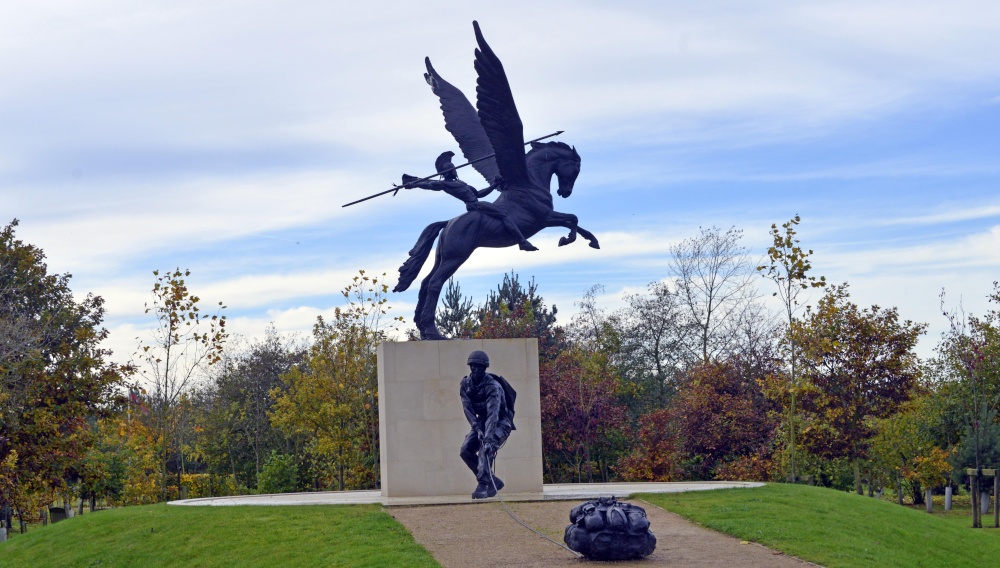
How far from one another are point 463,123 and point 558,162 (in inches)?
78.5

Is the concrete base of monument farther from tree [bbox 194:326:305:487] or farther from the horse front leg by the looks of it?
tree [bbox 194:326:305:487]

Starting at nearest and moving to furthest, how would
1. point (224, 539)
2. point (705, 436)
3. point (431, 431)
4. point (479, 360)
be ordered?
point (224, 539) → point (479, 360) → point (431, 431) → point (705, 436)

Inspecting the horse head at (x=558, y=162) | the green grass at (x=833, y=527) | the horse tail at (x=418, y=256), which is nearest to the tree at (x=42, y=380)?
the horse tail at (x=418, y=256)

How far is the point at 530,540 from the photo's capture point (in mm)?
12297

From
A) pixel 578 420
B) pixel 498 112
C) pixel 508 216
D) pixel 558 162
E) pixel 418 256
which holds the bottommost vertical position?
pixel 578 420

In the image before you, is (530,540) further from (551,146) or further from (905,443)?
(905,443)

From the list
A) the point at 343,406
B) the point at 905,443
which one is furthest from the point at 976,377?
the point at 343,406

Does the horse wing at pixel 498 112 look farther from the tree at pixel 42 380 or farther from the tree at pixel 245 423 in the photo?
the tree at pixel 245 423

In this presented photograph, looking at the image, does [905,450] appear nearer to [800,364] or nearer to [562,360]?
[800,364]

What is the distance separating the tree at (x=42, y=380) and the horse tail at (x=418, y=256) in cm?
673

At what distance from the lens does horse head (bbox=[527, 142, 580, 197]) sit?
16.9 metres

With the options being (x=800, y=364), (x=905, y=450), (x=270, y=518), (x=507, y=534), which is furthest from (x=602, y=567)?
(x=905, y=450)

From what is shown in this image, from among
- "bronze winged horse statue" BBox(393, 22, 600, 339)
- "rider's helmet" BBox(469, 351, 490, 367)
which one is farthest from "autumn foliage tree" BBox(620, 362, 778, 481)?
"rider's helmet" BBox(469, 351, 490, 367)

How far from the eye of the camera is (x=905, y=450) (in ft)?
94.2
